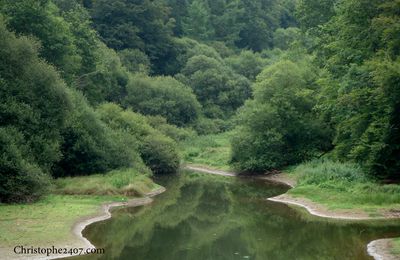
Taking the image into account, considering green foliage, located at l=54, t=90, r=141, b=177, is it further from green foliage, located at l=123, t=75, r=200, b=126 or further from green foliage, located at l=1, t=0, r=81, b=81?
green foliage, located at l=123, t=75, r=200, b=126

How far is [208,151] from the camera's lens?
87.4 m

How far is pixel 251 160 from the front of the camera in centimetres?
6812

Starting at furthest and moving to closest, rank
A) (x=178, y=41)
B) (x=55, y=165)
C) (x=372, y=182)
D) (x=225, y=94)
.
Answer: (x=178, y=41), (x=225, y=94), (x=55, y=165), (x=372, y=182)

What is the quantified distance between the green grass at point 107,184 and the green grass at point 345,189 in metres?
13.3

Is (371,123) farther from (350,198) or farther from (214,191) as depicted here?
(214,191)

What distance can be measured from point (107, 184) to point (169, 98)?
172ft

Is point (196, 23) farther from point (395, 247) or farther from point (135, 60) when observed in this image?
point (395, 247)

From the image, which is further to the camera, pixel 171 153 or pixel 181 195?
pixel 171 153

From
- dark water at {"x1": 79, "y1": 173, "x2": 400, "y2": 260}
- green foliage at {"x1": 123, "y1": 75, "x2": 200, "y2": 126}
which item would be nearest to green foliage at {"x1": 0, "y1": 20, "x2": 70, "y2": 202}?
dark water at {"x1": 79, "y1": 173, "x2": 400, "y2": 260}

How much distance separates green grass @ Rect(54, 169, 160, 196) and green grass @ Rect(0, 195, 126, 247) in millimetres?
1906

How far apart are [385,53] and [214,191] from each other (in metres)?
20.3

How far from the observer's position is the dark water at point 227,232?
110 ft

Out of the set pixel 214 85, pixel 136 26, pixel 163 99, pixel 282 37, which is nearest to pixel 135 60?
pixel 136 26

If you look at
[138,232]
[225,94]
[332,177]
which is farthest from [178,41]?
[138,232]
